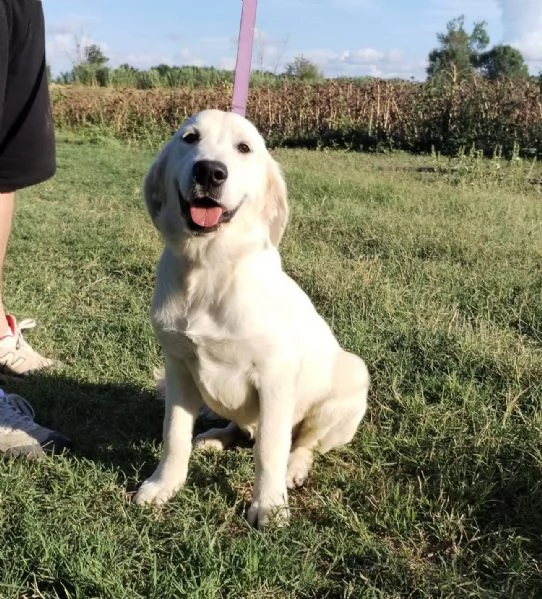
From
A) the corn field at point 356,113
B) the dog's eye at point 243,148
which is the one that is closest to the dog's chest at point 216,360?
the dog's eye at point 243,148

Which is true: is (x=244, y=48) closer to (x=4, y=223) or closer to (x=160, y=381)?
(x=160, y=381)

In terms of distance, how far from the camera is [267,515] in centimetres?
208

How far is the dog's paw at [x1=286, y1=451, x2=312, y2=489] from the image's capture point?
7.84 ft

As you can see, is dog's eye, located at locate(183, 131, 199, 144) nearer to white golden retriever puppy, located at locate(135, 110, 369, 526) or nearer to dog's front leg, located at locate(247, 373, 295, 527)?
white golden retriever puppy, located at locate(135, 110, 369, 526)

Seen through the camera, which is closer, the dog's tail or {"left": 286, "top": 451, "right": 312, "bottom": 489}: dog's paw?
{"left": 286, "top": 451, "right": 312, "bottom": 489}: dog's paw

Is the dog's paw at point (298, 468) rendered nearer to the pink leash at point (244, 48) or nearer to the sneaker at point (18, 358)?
the pink leash at point (244, 48)

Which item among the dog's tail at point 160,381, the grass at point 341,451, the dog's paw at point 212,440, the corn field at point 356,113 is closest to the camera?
the grass at point 341,451

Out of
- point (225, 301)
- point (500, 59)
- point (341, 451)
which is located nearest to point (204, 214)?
point (225, 301)

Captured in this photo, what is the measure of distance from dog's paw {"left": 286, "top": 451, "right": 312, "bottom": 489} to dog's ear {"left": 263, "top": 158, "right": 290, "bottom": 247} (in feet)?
2.66

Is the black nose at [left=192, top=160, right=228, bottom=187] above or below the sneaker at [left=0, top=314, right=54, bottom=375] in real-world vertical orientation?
above

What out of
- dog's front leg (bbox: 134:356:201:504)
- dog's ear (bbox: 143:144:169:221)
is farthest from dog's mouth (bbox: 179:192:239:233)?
dog's front leg (bbox: 134:356:201:504)

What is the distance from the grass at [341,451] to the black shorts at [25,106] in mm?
952

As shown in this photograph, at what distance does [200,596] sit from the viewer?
1734 mm

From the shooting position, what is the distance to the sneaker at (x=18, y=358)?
3311mm
